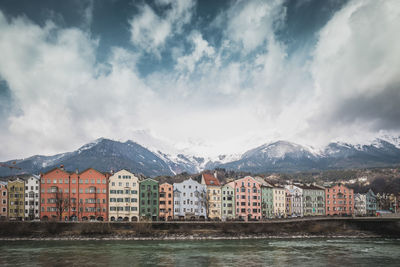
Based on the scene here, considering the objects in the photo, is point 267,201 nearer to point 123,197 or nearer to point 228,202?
point 228,202

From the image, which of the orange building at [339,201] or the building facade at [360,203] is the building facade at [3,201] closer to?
the orange building at [339,201]

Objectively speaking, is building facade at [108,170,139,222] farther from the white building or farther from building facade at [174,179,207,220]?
the white building

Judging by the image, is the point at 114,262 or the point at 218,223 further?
the point at 218,223

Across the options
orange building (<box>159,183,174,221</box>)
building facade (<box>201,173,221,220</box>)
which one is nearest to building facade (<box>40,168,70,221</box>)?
orange building (<box>159,183,174,221</box>)

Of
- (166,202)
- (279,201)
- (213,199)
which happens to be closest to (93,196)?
(166,202)

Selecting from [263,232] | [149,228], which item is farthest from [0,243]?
[263,232]

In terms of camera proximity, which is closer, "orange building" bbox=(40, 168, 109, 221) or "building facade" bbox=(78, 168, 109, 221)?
"orange building" bbox=(40, 168, 109, 221)

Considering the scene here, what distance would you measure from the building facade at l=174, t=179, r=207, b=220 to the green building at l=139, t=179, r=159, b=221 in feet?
24.1

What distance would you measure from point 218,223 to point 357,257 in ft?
142

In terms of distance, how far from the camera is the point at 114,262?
63.8 m

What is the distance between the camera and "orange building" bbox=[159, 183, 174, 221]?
119m

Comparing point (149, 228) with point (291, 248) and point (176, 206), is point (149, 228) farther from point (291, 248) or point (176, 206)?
point (291, 248)

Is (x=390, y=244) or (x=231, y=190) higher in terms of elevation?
(x=231, y=190)

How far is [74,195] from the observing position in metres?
114
